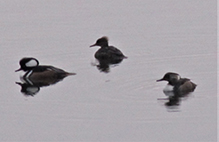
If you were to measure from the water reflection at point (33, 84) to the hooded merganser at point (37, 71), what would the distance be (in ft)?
0.23

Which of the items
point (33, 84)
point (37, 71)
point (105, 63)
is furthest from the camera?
point (105, 63)

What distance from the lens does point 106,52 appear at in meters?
23.6

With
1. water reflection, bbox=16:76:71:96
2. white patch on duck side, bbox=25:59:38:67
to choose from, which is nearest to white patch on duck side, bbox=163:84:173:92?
water reflection, bbox=16:76:71:96

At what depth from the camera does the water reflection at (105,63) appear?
2200cm

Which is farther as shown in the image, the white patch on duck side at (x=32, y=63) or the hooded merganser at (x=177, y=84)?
the white patch on duck side at (x=32, y=63)

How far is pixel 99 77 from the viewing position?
2059 cm

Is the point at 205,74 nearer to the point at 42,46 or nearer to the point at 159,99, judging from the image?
the point at 159,99

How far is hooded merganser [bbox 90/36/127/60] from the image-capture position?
2333 cm

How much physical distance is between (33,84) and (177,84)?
4.02 m

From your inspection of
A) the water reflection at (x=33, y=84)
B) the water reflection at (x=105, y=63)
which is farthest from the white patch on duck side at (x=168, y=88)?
the water reflection at (x=33, y=84)

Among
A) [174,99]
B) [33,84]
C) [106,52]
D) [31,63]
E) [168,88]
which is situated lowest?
[174,99]

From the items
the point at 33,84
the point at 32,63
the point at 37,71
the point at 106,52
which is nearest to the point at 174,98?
the point at 33,84

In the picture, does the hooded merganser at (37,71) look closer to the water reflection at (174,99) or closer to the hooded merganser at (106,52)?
the hooded merganser at (106,52)

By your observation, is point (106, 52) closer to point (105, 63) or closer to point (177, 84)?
point (105, 63)
